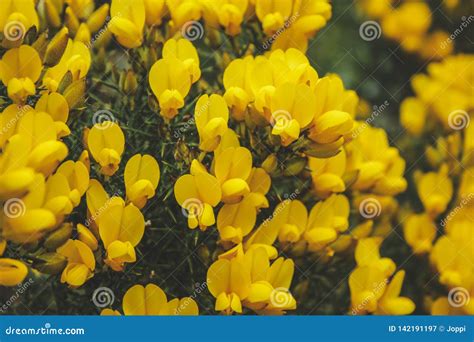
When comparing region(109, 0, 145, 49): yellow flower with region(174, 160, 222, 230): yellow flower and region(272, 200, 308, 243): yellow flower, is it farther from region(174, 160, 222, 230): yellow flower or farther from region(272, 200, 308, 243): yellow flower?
region(272, 200, 308, 243): yellow flower

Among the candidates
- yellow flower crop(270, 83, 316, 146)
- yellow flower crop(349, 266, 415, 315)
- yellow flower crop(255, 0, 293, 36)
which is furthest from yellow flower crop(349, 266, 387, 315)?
→ yellow flower crop(255, 0, 293, 36)

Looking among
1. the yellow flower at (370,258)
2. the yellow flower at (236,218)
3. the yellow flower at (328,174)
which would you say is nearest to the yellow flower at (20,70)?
the yellow flower at (236,218)

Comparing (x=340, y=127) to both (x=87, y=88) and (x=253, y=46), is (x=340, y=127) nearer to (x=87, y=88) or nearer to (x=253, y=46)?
(x=253, y=46)

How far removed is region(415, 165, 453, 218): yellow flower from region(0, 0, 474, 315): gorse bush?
0.42 ft

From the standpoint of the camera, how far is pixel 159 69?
1.33 metres

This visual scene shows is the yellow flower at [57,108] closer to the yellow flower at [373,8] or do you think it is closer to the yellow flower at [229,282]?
the yellow flower at [229,282]

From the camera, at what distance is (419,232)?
1705 millimetres

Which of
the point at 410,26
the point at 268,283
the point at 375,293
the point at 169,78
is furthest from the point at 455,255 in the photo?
the point at 169,78

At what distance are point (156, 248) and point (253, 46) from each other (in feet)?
1.27

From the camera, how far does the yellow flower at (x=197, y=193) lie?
130 cm

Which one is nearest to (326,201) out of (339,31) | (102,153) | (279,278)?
(279,278)

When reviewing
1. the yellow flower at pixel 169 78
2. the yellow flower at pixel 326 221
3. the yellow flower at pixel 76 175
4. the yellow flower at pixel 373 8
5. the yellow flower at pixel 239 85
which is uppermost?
the yellow flower at pixel 373 8

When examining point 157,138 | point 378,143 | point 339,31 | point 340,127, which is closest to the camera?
point 340,127

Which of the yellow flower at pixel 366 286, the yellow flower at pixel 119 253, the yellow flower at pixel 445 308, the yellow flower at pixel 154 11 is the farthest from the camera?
the yellow flower at pixel 445 308
